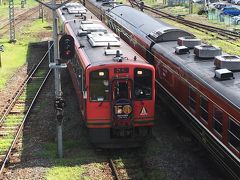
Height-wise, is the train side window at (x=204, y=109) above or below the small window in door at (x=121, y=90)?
below

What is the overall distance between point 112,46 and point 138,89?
2721mm

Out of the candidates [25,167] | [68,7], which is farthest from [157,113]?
[68,7]

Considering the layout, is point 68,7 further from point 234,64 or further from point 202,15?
point 202,15

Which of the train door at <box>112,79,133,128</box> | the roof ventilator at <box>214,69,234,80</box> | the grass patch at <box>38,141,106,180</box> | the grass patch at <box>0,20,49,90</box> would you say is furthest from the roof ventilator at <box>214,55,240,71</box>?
the grass patch at <box>0,20,49,90</box>

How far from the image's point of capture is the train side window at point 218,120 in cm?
1185

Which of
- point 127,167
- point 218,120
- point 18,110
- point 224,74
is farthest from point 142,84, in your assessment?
point 18,110

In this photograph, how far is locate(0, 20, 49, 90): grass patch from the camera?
25644 millimetres

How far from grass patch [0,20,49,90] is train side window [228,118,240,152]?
13.8 meters

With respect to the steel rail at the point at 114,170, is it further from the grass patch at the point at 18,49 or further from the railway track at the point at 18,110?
the grass patch at the point at 18,49

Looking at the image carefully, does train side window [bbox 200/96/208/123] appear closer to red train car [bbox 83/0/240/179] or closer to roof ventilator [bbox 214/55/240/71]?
red train car [bbox 83/0/240/179]

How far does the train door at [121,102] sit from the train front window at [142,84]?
0.76 ft

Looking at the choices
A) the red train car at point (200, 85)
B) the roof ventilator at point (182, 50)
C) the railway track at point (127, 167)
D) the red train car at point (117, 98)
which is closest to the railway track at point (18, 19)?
the red train car at point (200, 85)

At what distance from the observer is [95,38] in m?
16.6

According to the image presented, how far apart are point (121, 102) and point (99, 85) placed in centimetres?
84
